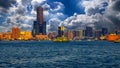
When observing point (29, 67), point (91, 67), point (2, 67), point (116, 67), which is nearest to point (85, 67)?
point (91, 67)

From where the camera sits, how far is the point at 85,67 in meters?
73.8

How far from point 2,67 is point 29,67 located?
19.9 feet

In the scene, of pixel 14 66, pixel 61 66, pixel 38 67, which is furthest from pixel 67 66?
pixel 14 66

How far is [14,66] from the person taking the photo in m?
74.3

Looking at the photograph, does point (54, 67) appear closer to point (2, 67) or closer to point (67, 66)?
point (67, 66)

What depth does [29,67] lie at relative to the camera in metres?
72.7

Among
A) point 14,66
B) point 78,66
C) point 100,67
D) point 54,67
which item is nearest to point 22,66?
point 14,66

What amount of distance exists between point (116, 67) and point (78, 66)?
360 inches

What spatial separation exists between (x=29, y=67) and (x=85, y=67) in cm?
1283

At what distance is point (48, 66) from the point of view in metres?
74.6

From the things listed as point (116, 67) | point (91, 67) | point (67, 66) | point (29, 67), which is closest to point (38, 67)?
point (29, 67)

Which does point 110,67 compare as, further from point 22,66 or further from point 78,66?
point 22,66

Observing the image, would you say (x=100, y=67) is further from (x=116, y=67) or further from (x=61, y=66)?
(x=61, y=66)

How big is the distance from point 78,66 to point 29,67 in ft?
38.4
